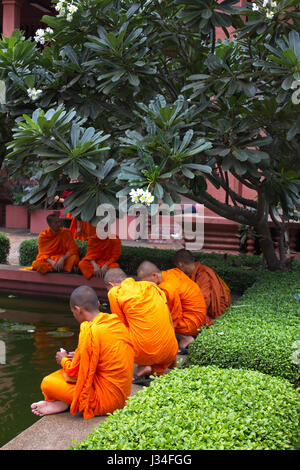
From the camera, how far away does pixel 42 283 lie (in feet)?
26.5

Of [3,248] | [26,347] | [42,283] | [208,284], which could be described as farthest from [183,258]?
[3,248]

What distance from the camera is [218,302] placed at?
18.9ft

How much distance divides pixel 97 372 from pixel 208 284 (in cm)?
236

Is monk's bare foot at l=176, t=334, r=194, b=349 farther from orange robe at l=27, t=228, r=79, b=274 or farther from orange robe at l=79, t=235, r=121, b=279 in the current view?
orange robe at l=27, t=228, r=79, b=274

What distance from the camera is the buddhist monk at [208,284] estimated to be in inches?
227

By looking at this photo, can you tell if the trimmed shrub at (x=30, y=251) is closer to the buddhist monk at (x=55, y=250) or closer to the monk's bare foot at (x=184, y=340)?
the buddhist monk at (x=55, y=250)

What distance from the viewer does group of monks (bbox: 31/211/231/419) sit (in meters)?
3.61

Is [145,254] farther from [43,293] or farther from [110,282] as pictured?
[110,282]

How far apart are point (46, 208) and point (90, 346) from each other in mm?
11500

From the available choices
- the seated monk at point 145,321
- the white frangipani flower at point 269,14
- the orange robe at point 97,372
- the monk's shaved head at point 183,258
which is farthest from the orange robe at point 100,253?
the orange robe at point 97,372

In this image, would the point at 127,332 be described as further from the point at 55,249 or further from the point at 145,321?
the point at 55,249

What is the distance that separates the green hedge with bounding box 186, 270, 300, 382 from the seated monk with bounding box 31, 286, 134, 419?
2.26 ft

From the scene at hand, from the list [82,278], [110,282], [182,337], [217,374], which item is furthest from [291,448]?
[82,278]
